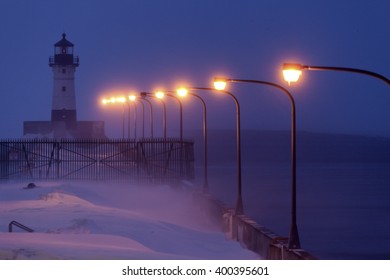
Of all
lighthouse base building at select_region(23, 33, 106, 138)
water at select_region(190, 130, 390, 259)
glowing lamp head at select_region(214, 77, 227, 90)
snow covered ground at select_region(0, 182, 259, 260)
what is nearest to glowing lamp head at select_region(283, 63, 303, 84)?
snow covered ground at select_region(0, 182, 259, 260)

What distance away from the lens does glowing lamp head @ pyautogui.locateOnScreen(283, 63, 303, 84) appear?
13945mm

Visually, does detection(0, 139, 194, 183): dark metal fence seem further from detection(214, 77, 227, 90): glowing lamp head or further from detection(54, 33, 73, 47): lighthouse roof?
detection(54, 33, 73, 47): lighthouse roof

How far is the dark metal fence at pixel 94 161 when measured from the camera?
35.9 meters

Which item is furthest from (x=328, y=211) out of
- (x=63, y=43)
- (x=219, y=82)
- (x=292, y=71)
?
(x=292, y=71)

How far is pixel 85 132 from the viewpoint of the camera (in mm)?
64250

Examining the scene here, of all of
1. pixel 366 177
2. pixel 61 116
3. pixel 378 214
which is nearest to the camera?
pixel 378 214

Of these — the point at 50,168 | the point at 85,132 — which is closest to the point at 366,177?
the point at 85,132

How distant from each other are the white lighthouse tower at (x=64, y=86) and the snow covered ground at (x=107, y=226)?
85.4 ft

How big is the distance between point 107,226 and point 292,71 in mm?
7016

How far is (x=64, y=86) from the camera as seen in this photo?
60906mm

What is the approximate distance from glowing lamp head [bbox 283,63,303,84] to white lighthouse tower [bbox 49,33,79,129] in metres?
47.9

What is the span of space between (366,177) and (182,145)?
5918 centimetres
